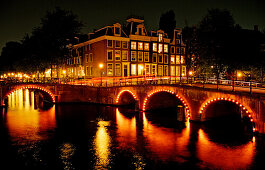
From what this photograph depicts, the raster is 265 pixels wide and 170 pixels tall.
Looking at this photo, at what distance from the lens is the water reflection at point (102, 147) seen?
1603cm

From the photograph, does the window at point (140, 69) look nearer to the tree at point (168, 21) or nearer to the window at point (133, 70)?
the window at point (133, 70)

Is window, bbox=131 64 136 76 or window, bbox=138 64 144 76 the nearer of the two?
window, bbox=131 64 136 76

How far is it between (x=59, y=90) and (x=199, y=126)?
2669cm

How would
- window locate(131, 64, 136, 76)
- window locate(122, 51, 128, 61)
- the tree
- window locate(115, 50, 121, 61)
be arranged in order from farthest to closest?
the tree < window locate(131, 64, 136, 76) < window locate(122, 51, 128, 61) < window locate(115, 50, 121, 61)

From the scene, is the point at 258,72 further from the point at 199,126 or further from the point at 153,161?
the point at 153,161

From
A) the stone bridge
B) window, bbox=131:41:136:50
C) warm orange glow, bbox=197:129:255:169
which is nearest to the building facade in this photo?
window, bbox=131:41:136:50

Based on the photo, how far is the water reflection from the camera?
1603 centimetres

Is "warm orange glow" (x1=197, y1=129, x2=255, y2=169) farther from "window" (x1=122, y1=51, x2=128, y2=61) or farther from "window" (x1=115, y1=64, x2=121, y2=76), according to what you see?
"window" (x1=122, y1=51, x2=128, y2=61)

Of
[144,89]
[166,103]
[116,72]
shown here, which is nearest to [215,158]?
[144,89]

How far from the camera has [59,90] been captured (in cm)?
4253

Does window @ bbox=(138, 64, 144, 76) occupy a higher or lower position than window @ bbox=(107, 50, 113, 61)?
lower

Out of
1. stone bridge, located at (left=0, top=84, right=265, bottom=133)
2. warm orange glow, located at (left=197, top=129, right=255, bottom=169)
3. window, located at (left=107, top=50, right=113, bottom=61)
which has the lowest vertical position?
warm orange glow, located at (left=197, top=129, right=255, bottom=169)

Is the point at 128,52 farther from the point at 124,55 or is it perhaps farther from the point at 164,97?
the point at 164,97

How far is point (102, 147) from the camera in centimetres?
1945
